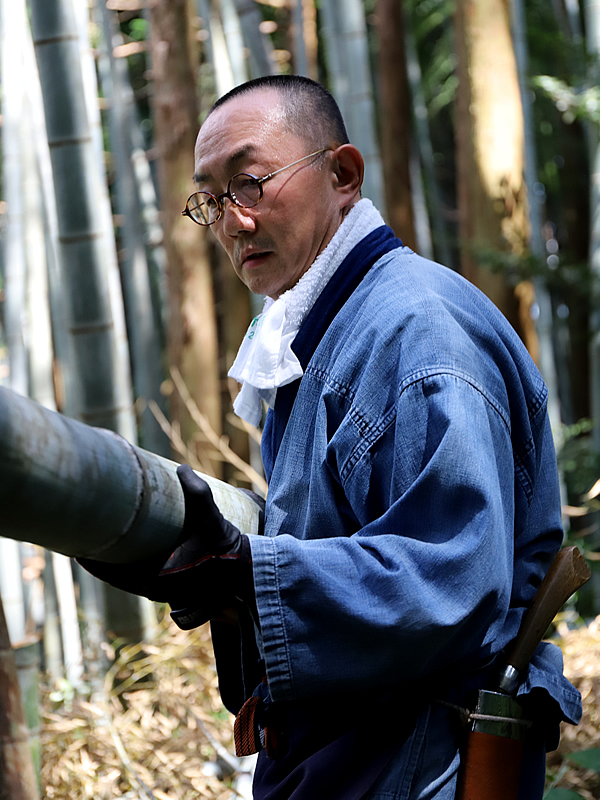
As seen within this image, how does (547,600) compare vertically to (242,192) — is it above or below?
below

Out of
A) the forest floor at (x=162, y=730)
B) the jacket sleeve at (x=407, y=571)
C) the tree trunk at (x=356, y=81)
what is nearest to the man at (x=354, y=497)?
the jacket sleeve at (x=407, y=571)

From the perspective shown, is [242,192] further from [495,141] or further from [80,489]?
[495,141]

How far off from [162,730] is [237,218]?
228 cm

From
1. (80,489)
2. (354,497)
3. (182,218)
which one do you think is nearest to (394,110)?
(182,218)

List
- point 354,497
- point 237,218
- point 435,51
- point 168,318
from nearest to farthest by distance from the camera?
point 354,497, point 237,218, point 168,318, point 435,51

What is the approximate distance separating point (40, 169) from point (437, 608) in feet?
14.3

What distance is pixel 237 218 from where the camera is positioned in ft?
4.02

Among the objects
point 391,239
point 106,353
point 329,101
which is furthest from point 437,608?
point 106,353

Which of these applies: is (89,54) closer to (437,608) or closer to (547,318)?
(547,318)

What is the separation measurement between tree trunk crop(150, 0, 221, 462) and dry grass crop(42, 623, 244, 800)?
2.28m

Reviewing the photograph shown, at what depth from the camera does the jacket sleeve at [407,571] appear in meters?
0.89

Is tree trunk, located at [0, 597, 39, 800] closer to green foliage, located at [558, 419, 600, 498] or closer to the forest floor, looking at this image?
the forest floor

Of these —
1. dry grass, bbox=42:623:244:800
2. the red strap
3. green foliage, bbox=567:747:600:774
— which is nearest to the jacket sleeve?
the red strap

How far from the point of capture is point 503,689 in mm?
1070
